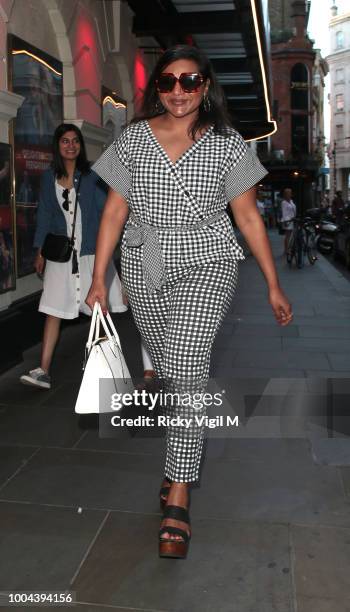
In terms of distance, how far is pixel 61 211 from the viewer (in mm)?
5199

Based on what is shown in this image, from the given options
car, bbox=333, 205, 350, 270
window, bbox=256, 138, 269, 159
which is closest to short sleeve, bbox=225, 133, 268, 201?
car, bbox=333, 205, 350, 270

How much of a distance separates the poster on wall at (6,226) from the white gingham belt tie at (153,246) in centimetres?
329

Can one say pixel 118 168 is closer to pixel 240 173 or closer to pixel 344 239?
pixel 240 173

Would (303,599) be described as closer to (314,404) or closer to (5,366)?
(314,404)

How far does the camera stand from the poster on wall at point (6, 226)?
605 cm

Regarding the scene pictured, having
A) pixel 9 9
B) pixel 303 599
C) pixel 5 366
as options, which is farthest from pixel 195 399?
pixel 9 9

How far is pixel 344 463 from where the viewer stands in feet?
12.5

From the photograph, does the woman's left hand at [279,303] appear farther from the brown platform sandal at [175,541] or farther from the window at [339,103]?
the window at [339,103]

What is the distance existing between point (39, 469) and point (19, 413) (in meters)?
1.01

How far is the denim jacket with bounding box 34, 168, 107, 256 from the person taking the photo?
5.18 metres

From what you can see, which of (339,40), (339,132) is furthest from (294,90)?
(339,40)

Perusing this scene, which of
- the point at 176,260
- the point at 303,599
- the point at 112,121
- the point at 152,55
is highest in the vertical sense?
the point at 152,55

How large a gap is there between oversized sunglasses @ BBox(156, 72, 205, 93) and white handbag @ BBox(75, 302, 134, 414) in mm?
939

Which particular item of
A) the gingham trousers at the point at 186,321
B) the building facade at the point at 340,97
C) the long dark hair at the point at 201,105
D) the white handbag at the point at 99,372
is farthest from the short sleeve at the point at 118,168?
the building facade at the point at 340,97
